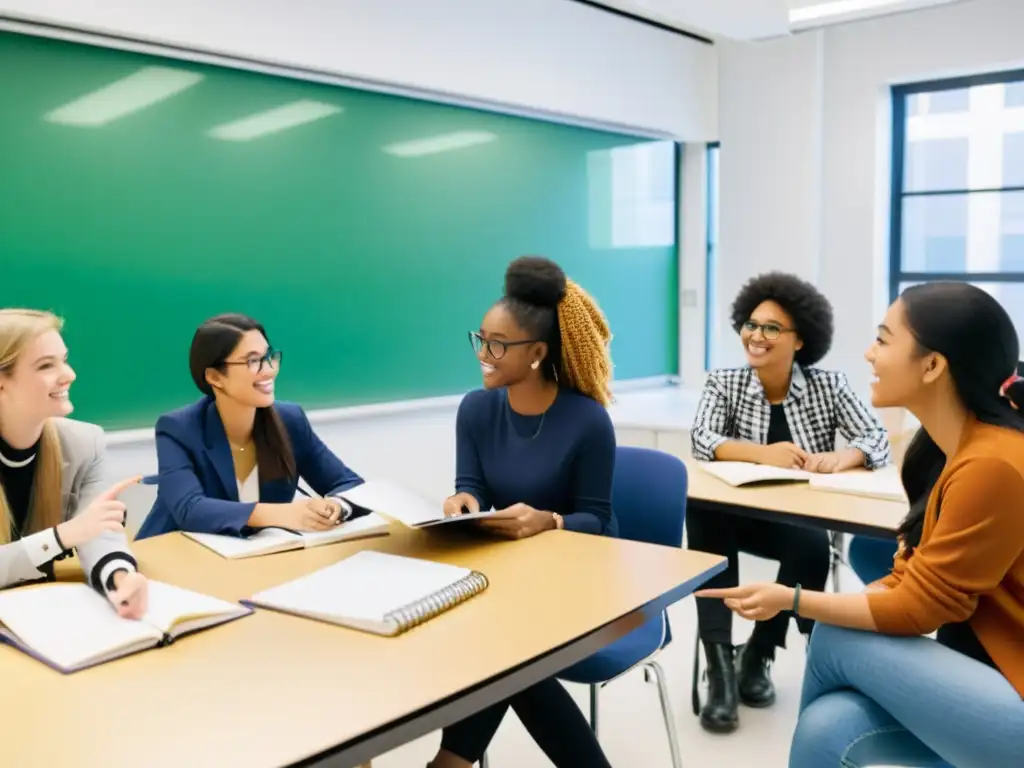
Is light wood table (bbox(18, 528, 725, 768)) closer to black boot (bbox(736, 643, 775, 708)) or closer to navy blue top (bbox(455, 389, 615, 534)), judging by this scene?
navy blue top (bbox(455, 389, 615, 534))

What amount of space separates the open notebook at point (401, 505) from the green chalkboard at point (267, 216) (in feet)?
4.90

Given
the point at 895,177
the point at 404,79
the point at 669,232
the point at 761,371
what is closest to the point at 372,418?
the point at 404,79

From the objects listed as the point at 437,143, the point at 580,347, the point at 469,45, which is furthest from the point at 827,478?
the point at 469,45

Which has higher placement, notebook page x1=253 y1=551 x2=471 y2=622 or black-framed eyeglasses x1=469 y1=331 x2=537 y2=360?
black-framed eyeglasses x1=469 y1=331 x2=537 y2=360

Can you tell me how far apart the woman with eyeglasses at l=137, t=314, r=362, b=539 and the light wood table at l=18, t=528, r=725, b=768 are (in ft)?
1.44

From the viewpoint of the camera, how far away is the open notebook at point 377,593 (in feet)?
4.55

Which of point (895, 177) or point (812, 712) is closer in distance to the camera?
point (812, 712)

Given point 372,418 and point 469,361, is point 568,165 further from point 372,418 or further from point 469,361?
point 372,418

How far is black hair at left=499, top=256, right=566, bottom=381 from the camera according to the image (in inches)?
85.7

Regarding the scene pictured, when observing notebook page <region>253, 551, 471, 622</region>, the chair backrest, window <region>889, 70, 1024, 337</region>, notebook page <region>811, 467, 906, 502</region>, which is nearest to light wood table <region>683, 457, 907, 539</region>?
notebook page <region>811, 467, 906, 502</region>

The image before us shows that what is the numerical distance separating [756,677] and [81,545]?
202 centimetres

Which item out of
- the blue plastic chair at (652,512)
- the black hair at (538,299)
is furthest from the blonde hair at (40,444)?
the blue plastic chair at (652,512)

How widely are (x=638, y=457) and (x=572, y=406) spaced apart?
1.06 feet

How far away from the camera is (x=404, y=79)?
3.67 m
